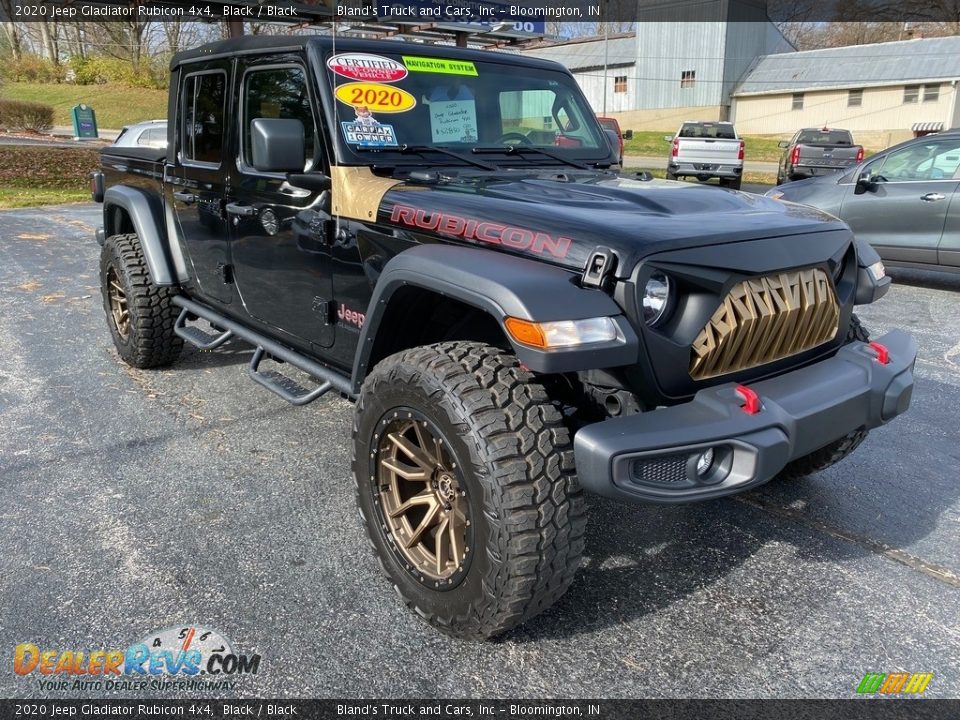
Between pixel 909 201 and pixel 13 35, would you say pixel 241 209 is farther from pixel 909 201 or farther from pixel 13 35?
pixel 13 35

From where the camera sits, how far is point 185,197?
13.7 ft

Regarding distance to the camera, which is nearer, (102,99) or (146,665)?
(146,665)

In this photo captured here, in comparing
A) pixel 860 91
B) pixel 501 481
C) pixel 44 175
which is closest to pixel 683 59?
pixel 860 91

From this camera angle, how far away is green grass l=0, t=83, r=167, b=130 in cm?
3356

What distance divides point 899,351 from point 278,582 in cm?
236

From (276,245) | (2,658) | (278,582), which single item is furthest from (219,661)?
(276,245)

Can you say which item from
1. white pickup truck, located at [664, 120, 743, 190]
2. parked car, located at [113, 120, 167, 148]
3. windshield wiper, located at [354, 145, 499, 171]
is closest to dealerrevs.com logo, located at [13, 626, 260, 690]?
windshield wiper, located at [354, 145, 499, 171]

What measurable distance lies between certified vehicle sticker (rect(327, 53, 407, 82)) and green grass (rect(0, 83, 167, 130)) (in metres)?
33.2

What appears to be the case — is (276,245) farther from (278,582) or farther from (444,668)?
(444,668)

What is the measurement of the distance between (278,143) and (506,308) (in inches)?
53.1

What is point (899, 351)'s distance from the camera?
9.07 feet

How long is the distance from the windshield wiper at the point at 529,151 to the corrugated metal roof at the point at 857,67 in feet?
129

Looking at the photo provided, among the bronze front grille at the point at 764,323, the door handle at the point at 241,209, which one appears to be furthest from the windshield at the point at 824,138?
the bronze front grille at the point at 764,323

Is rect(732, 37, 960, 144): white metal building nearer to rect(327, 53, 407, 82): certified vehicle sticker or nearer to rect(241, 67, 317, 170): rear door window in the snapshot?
rect(327, 53, 407, 82): certified vehicle sticker
